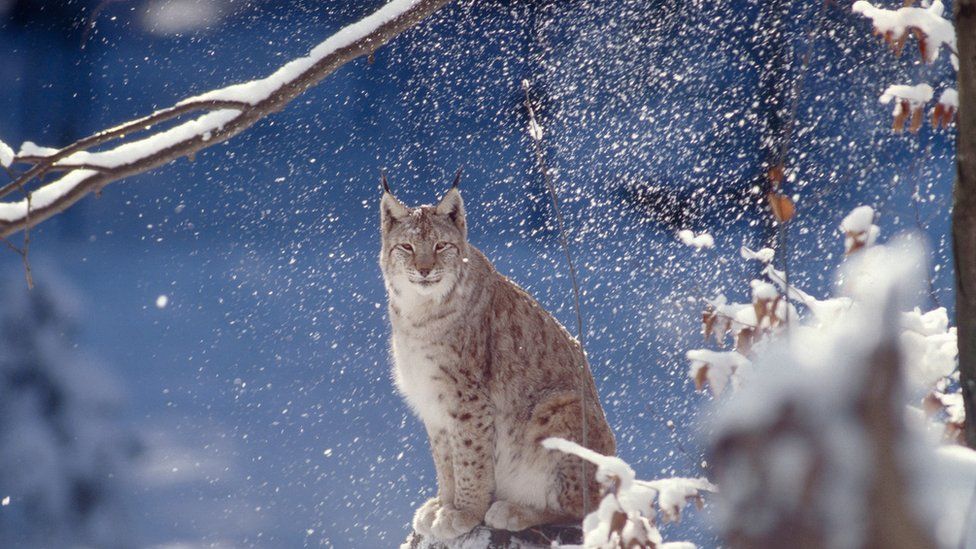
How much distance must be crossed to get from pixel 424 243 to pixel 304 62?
1.54m

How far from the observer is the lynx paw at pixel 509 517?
5.16 metres

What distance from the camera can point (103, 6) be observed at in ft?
10.8

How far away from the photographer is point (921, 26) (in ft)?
10.3

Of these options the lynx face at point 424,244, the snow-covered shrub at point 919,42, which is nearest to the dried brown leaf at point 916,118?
the snow-covered shrub at point 919,42

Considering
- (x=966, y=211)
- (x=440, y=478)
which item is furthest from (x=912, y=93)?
(x=440, y=478)

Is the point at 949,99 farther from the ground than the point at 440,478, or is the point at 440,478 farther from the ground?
the point at 949,99

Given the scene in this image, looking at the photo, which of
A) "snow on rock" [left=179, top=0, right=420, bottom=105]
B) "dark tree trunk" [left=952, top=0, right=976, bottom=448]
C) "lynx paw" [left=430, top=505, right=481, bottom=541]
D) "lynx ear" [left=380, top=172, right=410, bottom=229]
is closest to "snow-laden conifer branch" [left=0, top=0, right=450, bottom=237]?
"snow on rock" [left=179, top=0, right=420, bottom=105]

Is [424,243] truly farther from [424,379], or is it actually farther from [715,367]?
[715,367]

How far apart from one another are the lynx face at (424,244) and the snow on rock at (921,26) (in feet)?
8.94

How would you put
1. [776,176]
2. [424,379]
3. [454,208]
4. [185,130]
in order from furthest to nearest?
[454,208], [424,379], [185,130], [776,176]

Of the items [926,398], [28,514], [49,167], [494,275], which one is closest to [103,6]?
[49,167]

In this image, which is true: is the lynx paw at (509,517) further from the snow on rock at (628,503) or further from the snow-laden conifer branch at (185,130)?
the snow-laden conifer branch at (185,130)

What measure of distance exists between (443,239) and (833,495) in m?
4.22

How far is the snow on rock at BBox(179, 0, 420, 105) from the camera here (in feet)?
12.3
